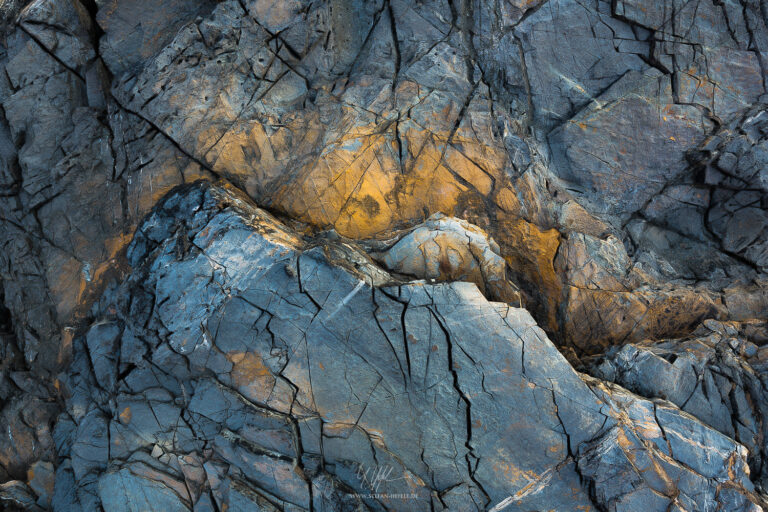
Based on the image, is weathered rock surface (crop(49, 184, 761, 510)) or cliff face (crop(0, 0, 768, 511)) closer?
weathered rock surface (crop(49, 184, 761, 510))

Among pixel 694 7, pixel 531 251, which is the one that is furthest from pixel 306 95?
pixel 694 7

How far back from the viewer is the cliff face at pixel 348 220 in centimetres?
525

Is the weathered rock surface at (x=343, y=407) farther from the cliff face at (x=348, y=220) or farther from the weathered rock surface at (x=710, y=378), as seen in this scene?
the weathered rock surface at (x=710, y=378)

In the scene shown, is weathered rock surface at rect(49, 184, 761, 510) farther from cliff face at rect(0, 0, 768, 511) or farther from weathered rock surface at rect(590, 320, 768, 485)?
weathered rock surface at rect(590, 320, 768, 485)

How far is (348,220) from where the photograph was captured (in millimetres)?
6273

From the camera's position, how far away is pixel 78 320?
20.5 ft

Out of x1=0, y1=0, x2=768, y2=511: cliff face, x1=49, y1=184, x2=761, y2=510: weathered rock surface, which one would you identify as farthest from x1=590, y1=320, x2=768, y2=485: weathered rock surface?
x1=49, y1=184, x2=761, y2=510: weathered rock surface

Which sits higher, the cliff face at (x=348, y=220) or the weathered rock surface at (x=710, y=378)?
the cliff face at (x=348, y=220)

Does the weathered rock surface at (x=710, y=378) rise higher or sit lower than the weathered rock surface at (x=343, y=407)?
lower

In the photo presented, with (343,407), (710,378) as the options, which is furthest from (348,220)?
(710,378)

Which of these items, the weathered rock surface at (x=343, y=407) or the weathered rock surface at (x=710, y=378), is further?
the weathered rock surface at (x=710, y=378)

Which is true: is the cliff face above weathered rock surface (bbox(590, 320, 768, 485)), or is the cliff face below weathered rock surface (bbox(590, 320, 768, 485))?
above

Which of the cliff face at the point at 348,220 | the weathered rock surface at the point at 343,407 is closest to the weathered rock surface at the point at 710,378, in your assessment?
the cliff face at the point at 348,220

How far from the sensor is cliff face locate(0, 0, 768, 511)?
5.25 metres
